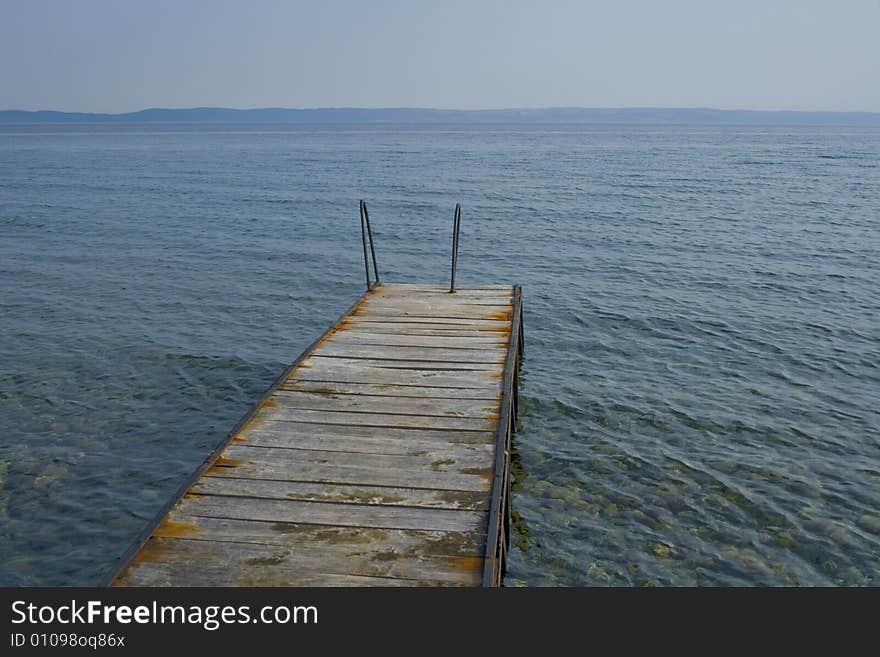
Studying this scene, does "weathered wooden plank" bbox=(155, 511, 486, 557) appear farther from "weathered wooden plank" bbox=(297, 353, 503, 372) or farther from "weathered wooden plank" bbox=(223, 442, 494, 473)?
"weathered wooden plank" bbox=(297, 353, 503, 372)

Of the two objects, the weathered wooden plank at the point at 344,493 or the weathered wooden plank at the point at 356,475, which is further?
the weathered wooden plank at the point at 356,475

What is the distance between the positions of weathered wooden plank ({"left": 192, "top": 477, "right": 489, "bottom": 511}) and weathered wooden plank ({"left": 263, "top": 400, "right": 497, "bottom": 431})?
155 cm

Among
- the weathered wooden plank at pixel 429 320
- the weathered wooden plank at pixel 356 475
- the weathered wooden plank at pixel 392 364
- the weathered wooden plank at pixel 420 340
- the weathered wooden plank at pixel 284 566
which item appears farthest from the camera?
the weathered wooden plank at pixel 429 320

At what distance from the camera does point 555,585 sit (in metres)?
8.23

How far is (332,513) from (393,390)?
3.22 meters

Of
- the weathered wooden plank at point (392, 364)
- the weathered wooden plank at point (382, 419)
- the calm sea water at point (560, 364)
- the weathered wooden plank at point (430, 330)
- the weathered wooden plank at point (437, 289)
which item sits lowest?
the calm sea water at point (560, 364)

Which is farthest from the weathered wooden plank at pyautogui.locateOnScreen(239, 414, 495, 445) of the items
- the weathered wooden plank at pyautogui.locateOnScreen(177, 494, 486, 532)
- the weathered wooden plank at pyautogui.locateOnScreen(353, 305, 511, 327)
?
the weathered wooden plank at pyautogui.locateOnScreen(353, 305, 511, 327)

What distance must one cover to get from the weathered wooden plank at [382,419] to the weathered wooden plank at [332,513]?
1902mm

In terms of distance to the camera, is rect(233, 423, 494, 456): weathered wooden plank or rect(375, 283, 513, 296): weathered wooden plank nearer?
rect(233, 423, 494, 456): weathered wooden plank

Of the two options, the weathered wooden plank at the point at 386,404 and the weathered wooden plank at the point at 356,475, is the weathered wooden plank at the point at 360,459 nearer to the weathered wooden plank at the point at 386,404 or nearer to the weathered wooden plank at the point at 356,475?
the weathered wooden plank at the point at 356,475

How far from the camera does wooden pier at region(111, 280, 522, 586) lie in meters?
5.95

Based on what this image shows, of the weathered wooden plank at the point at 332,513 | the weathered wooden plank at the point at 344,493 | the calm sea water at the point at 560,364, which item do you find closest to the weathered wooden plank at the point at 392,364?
the calm sea water at the point at 560,364

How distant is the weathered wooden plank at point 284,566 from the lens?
19.0 feet

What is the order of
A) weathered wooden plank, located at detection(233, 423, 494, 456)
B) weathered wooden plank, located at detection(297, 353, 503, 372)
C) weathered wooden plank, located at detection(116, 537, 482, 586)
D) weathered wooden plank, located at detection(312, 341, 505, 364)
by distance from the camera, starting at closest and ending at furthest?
weathered wooden plank, located at detection(116, 537, 482, 586)
weathered wooden plank, located at detection(233, 423, 494, 456)
weathered wooden plank, located at detection(297, 353, 503, 372)
weathered wooden plank, located at detection(312, 341, 505, 364)
